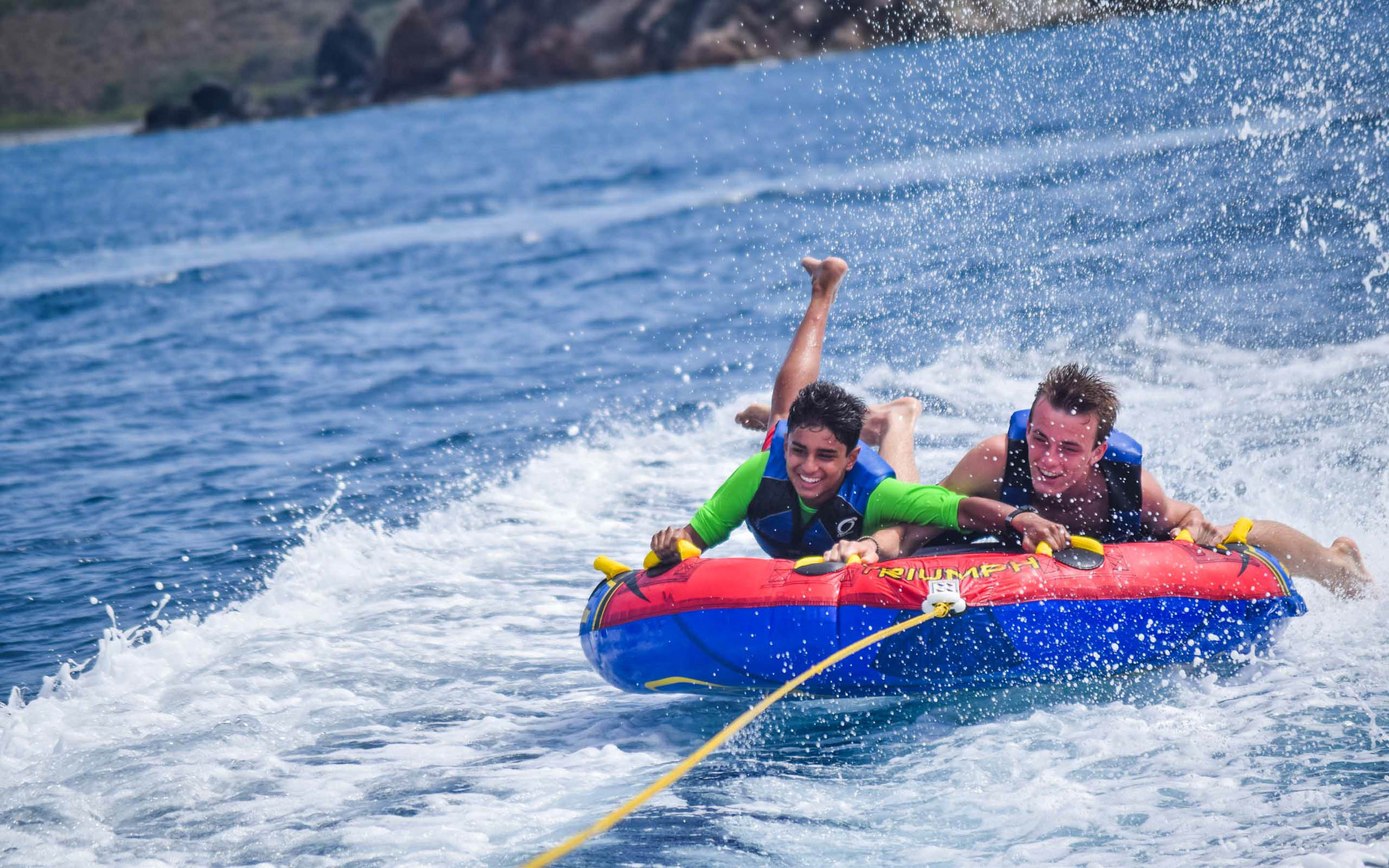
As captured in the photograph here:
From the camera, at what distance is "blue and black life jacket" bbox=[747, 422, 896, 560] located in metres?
5.17

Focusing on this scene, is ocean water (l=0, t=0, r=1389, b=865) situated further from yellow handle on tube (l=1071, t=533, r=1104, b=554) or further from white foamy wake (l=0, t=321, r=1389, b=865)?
yellow handle on tube (l=1071, t=533, r=1104, b=554)

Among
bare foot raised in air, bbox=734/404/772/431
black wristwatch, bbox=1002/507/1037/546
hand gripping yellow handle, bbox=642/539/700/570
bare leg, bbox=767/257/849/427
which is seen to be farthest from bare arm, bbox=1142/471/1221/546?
bare foot raised in air, bbox=734/404/772/431

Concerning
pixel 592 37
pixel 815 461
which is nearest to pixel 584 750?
pixel 815 461

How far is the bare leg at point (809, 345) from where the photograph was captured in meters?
6.62

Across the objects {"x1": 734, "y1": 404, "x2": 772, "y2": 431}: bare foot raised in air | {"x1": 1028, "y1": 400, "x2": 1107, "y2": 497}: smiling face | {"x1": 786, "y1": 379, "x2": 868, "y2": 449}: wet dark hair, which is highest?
{"x1": 734, "y1": 404, "x2": 772, "y2": 431}: bare foot raised in air

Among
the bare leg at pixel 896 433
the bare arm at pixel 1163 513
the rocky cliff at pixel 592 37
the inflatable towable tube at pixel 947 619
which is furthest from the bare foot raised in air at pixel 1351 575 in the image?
the rocky cliff at pixel 592 37

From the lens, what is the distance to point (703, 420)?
9.52 meters

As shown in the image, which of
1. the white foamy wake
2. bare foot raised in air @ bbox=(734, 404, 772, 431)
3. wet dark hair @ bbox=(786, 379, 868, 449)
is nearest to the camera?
the white foamy wake

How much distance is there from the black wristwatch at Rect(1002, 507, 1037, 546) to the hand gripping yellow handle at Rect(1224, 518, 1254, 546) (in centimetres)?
76

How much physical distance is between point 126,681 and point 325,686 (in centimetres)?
90

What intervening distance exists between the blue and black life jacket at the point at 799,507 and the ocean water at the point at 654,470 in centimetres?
68

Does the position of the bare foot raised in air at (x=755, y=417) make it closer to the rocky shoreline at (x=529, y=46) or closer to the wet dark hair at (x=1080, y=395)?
the wet dark hair at (x=1080, y=395)

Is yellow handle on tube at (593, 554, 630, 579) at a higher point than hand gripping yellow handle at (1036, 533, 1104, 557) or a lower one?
higher

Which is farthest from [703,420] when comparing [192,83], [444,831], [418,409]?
[192,83]
